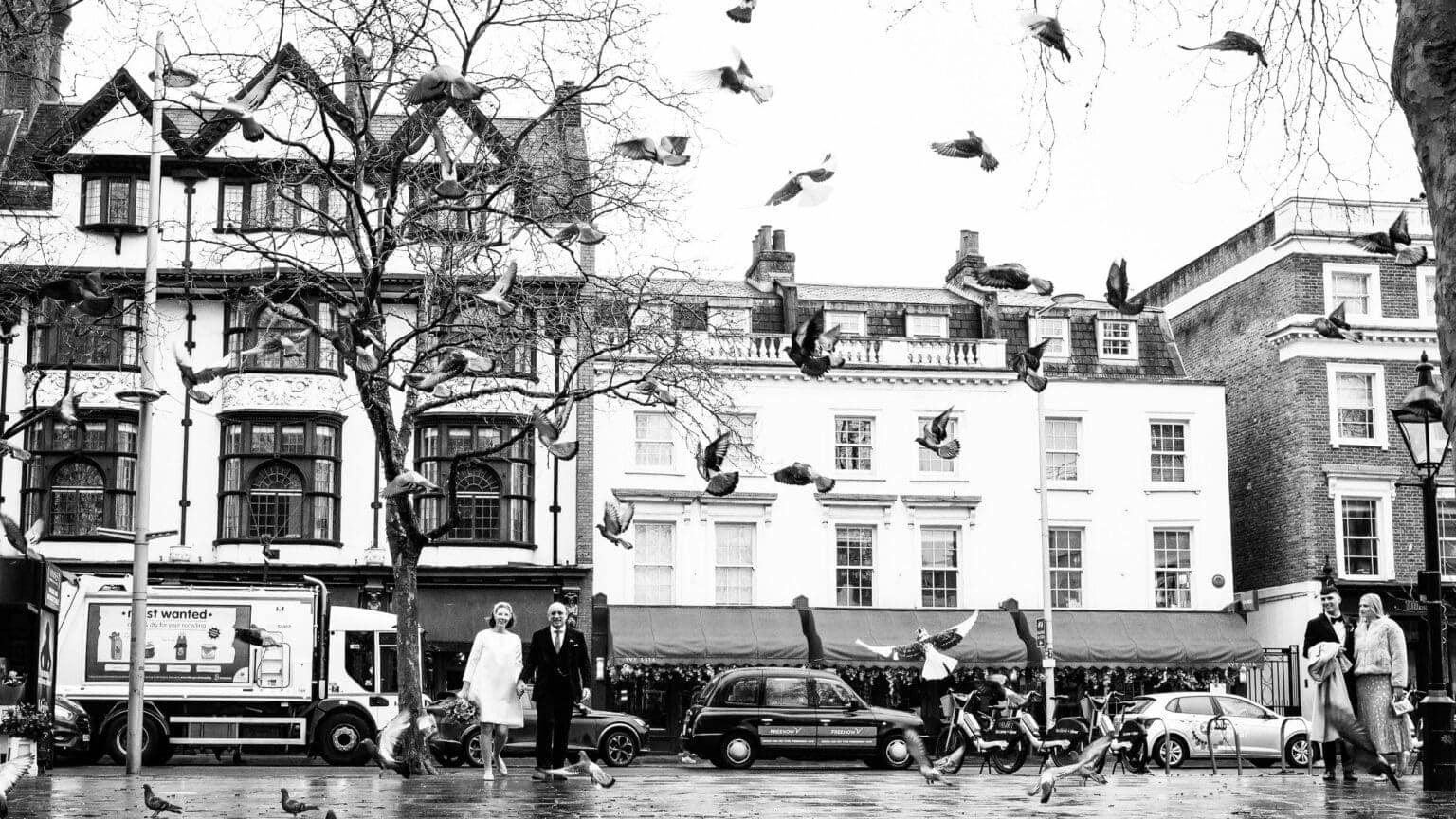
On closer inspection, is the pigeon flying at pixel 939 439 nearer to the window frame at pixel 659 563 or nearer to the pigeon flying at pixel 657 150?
the pigeon flying at pixel 657 150

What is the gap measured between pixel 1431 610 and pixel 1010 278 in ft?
18.8

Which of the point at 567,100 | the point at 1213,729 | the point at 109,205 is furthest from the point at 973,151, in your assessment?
the point at 109,205

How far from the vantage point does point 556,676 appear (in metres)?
15.3

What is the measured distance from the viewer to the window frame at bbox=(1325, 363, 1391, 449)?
3903 centimetres

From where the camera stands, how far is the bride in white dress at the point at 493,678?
50.3ft

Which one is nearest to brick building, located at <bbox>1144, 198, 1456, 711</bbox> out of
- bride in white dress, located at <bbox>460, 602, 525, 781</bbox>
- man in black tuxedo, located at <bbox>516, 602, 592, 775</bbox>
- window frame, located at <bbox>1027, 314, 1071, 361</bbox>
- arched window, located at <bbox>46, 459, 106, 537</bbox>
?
window frame, located at <bbox>1027, 314, 1071, 361</bbox>

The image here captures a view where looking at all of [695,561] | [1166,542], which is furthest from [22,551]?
[1166,542]

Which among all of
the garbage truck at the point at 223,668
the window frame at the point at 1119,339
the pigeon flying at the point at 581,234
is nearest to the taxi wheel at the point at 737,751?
the garbage truck at the point at 223,668

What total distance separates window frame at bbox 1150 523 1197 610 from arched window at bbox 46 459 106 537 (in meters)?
22.7

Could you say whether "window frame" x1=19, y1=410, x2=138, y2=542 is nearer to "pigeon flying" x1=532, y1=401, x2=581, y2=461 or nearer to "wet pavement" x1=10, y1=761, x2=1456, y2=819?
"wet pavement" x1=10, y1=761, x2=1456, y2=819

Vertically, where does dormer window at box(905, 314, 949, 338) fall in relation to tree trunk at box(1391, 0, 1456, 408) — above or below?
above

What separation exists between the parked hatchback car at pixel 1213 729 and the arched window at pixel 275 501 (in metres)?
17.4

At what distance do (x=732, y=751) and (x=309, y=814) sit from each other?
14724 mm

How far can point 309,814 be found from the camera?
37.3 feet
